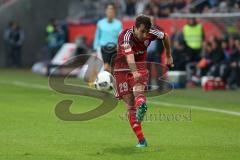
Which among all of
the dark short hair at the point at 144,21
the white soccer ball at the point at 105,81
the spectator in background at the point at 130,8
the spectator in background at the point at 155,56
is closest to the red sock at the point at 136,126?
the dark short hair at the point at 144,21

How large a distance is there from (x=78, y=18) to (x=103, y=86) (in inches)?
720

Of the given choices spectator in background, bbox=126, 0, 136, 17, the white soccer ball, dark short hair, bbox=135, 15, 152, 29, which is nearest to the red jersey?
dark short hair, bbox=135, 15, 152, 29

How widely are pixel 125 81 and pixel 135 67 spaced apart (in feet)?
1.76

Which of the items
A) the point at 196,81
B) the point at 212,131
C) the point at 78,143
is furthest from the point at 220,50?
the point at 78,143

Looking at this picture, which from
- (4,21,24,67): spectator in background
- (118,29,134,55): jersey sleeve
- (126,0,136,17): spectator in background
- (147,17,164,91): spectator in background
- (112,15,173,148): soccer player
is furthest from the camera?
(4,21,24,67): spectator in background

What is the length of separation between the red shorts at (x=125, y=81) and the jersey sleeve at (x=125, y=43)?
0.46 m

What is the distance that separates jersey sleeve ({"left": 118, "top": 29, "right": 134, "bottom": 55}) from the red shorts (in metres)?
0.46

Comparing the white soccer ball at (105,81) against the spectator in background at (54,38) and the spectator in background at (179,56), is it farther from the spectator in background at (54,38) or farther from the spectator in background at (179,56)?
the spectator in background at (54,38)

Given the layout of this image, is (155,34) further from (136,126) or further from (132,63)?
(136,126)

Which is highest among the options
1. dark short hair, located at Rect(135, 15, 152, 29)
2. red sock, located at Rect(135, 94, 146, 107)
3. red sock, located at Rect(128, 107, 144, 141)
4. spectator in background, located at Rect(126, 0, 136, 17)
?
dark short hair, located at Rect(135, 15, 152, 29)

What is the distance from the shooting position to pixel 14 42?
38312mm

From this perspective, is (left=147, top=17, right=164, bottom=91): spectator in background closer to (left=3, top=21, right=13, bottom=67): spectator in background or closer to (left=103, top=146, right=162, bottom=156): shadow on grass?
(left=103, top=146, right=162, bottom=156): shadow on grass

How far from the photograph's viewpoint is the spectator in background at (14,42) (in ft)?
125

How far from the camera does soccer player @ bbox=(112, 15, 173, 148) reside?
11.9 metres
